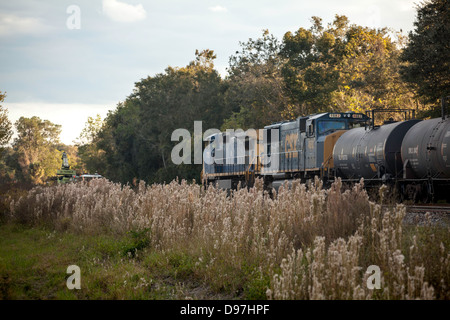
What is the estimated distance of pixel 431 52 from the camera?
83.0ft

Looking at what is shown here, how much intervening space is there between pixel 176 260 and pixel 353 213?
149 inches

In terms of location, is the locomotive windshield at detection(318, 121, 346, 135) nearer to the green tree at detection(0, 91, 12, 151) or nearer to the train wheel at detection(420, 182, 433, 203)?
the train wheel at detection(420, 182, 433, 203)

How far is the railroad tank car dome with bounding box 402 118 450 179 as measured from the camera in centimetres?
1569

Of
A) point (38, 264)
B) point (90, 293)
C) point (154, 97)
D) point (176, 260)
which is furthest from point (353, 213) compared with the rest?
point (154, 97)


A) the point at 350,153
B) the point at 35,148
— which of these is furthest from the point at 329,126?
the point at 35,148

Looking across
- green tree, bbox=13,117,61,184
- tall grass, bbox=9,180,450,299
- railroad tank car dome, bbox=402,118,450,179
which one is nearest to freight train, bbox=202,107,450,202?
railroad tank car dome, bbox=402,118,450,179

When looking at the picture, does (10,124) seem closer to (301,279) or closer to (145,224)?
(145,224)

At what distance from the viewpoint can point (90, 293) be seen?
8.62 m

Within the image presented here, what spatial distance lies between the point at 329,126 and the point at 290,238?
13902mm

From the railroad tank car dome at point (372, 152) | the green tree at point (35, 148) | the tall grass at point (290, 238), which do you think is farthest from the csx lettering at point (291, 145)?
the green tree at point (35, 148)

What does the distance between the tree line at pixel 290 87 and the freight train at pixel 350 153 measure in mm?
6645

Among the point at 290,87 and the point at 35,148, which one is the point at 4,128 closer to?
the point at 290,87

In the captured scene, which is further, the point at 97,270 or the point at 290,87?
the point at 290,87

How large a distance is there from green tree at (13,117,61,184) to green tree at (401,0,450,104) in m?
100
